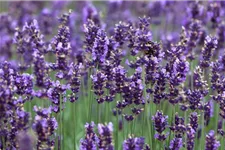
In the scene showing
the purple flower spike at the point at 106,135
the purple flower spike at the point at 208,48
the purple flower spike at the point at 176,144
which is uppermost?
the purple flower spike at the point at 208,48

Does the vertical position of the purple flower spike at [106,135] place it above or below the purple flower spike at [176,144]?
below

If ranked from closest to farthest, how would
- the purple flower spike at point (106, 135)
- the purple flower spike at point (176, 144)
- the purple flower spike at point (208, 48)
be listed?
the purple flower spike at point (106, 135), the purple flower spike at point (176, 144), the purple flower spike at point (208, 48)

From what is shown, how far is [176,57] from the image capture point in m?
4.14

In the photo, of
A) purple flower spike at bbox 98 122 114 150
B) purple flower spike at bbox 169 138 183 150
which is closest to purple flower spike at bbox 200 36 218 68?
purple flower spike at bbox 169 138 183 150

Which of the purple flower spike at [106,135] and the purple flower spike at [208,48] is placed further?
the purple flower spike at [208,48]

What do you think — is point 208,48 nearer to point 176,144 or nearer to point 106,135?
point 176,144

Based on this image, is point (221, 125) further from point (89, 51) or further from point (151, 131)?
point (89, 51)

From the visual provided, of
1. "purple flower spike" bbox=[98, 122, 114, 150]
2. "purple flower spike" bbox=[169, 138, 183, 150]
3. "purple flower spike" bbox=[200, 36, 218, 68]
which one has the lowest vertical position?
"purple flower spike" bbox=[98, 122, 114, 150]

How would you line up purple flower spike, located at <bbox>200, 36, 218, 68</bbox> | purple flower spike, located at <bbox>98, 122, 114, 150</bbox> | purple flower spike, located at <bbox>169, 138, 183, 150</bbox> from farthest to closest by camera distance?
purple flower spike, located at <bbox>200, 36, 218, 68</bbox> < purple flower spike, located at <bbox>169, 138, 183, 150</bbox> < purple flower spike, located at <bbox>98, 122, 114, 150</bbox>

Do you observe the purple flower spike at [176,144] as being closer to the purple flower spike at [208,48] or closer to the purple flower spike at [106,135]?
the purple flower spike at [106,135]

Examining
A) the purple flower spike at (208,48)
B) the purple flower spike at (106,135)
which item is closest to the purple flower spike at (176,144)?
the purple flower spike at (106,135)

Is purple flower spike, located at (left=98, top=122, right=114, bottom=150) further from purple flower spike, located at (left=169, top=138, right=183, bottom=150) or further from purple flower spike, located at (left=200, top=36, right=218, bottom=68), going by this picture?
purple flower spike, located at (left=200, top=36, right=218, bottom=68)

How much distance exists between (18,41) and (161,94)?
1775 millimetres

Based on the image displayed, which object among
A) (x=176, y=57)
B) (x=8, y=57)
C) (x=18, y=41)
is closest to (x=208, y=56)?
(x=176, y=57)
